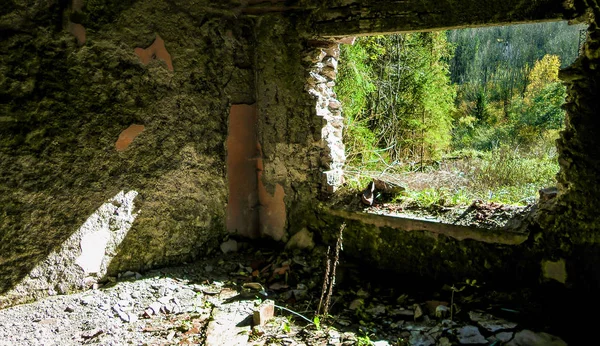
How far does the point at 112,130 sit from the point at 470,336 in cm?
236

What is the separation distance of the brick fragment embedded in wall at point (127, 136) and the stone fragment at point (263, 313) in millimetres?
1319

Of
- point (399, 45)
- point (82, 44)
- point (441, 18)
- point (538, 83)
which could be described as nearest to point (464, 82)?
point (538, 83)

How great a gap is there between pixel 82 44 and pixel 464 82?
10116 millimetres

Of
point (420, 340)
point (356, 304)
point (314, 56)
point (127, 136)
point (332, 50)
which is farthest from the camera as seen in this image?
point (332, 50)

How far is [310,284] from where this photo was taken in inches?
109

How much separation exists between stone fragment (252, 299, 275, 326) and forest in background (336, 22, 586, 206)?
1.15 meters

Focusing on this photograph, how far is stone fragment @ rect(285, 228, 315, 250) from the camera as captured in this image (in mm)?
3086

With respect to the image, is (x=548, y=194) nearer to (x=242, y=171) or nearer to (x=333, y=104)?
(x=333, y=104)

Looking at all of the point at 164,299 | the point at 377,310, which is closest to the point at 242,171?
the point at 164,299

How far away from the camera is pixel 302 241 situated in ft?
10.2

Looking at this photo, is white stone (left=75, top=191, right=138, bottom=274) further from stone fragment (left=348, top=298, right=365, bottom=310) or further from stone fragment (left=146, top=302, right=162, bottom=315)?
stone fragment (left=348, top=298, right=365, bottom=310)

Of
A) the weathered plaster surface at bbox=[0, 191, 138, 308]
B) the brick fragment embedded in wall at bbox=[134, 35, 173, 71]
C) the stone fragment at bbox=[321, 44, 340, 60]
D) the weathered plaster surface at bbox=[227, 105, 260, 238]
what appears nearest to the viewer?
the weathered plaster surface at bbox=[0, 191, 138, 308]

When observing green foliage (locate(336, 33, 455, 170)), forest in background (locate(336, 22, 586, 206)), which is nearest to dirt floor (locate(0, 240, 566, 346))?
forest in background (locate(336, 22, 586, 206))

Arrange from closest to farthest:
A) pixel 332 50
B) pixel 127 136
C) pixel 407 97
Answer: pixel 127 136, pixel 332 50, pixel 407 97
